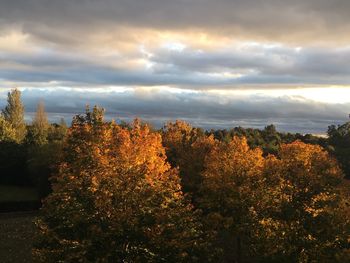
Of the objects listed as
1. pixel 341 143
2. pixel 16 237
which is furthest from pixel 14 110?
pixel 341 143

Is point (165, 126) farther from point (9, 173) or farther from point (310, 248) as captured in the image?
point (310, 248)

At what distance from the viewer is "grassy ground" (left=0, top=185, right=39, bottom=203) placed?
244ft

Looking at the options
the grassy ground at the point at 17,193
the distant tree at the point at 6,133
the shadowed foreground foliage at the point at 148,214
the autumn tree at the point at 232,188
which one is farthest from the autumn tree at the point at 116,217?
the distant tree at the point at 6,133

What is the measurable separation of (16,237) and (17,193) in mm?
29116

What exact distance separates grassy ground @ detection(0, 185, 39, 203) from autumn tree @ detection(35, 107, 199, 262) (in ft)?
156

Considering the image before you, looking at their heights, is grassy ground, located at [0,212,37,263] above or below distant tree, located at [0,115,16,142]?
below

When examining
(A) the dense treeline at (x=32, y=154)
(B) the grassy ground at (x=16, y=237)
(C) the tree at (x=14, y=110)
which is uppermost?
(C) the tree at (x=14, y=110)

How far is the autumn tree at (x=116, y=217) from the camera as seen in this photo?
84.8ft

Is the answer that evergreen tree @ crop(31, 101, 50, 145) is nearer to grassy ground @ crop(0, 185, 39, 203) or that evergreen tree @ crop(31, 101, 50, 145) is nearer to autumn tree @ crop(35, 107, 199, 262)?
grassy ground @ crop(0, 185, 39, 203)

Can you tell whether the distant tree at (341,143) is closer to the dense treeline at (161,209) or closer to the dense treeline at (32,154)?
the dense treeline at (161,209)

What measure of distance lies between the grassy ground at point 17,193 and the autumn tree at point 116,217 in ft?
156

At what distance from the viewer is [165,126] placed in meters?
79.5

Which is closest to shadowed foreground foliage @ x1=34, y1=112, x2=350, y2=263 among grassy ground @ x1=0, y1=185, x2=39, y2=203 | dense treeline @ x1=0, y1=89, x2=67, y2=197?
dense treeline @ x1=0, y1=89, x2=67, y2=197

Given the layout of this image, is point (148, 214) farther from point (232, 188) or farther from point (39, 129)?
point (39, 129)
